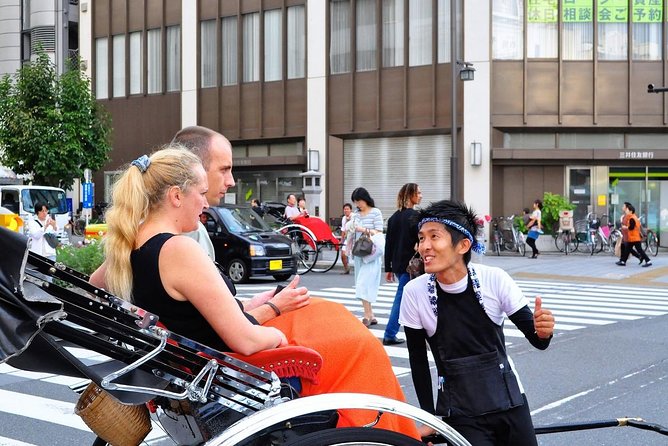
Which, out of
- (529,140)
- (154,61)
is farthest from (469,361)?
(154,61)

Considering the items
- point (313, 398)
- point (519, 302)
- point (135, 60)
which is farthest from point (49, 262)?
point (135, 60)

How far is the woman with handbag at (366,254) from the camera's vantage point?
11.7 metres

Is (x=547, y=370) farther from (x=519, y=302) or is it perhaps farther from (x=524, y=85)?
(x=524, y=85)

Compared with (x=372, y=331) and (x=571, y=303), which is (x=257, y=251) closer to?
(x=571, y=303)

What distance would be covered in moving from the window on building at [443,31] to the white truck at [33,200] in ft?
49.6

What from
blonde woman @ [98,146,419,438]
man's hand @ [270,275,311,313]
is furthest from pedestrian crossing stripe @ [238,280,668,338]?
blonde woman @ [98,146,419,438]

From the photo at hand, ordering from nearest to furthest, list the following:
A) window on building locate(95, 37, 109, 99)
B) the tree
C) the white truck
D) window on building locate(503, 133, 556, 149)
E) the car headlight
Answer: the car headlight
the white truck
window on building locate(503, 133, 556, 149)
the tree
window on building locate(95, 37, 109, 99)

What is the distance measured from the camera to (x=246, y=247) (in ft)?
62.2

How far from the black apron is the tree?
32.9 m

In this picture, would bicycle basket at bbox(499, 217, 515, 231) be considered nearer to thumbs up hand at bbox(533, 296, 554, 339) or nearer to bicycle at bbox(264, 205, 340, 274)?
bicycle at bbox(264, 205, 340, 274)

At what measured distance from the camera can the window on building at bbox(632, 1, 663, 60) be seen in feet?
Result: 103

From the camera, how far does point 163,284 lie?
3088mm

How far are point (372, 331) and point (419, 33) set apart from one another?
22699 mm

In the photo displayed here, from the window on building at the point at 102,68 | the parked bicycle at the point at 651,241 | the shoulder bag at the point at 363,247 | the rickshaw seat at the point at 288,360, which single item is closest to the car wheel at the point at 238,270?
the shoulder bag at the point at 363,247
